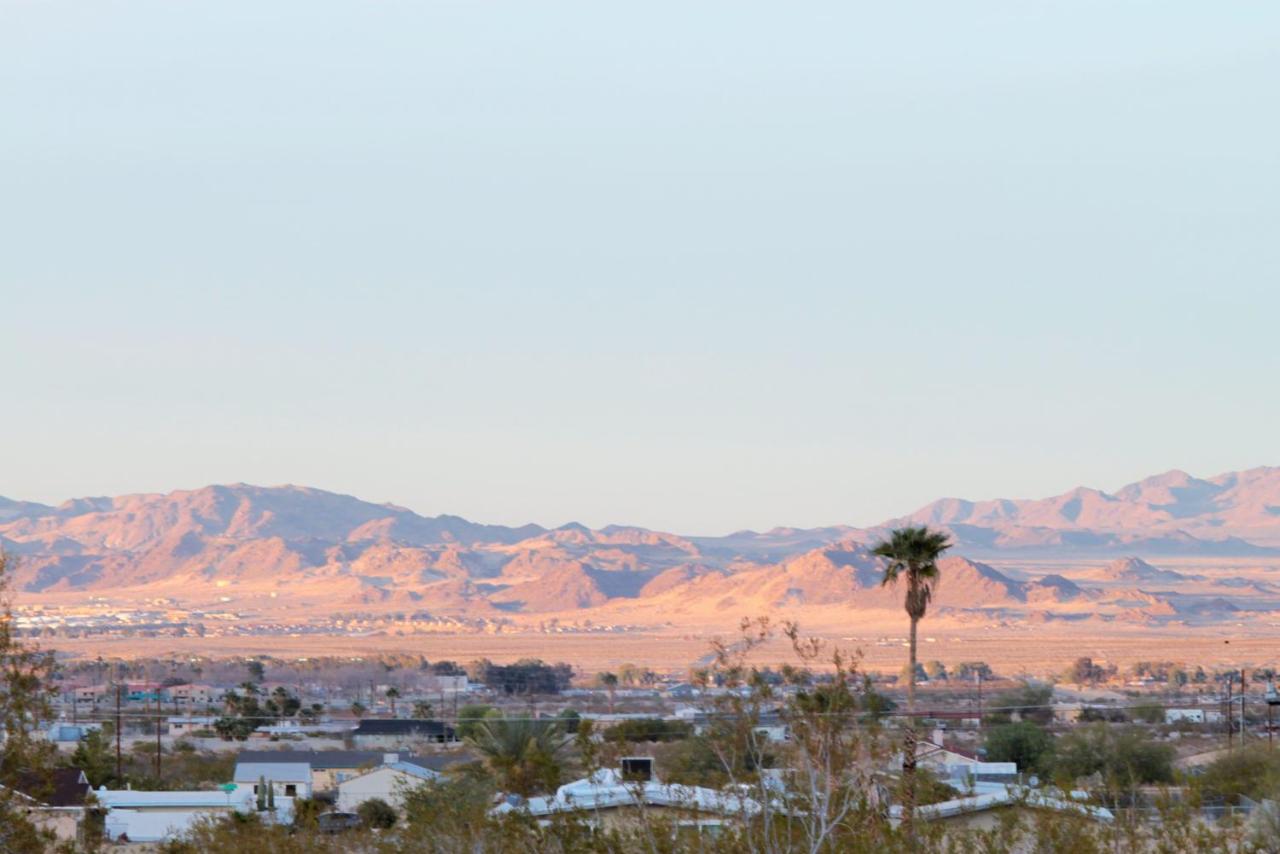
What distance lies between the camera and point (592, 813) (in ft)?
83.6

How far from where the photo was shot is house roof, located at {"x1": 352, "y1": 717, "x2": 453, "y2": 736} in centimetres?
8700

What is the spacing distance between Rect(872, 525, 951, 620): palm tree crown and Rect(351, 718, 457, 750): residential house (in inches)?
1528

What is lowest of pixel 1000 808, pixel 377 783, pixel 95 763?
pixel 377 783

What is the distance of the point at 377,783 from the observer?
5878 centimetres

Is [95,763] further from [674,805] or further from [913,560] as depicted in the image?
[674,805]

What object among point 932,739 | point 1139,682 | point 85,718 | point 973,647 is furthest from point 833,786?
point 973,647

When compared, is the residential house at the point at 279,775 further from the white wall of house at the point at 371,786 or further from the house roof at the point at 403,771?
the house roof at the point at 403,771

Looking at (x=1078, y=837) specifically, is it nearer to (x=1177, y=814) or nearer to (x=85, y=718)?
(x=1177, y=814)

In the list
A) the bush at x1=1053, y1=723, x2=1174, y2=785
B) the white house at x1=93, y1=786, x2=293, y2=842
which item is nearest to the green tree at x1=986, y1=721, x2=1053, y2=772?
the bush at x1=1053, y1=723, x2=1174, y2=785

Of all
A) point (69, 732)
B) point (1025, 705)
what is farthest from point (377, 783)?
point (1025, 705)

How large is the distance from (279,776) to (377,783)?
4.20 m

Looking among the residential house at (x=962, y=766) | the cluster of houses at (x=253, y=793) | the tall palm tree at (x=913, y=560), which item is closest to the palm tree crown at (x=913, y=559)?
the tall palm tree at (x=913, y=560)

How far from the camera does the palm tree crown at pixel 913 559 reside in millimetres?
45844

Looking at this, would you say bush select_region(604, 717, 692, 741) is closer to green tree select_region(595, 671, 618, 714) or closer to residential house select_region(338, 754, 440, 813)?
residential house select_region(338, 754, 440, 813)
